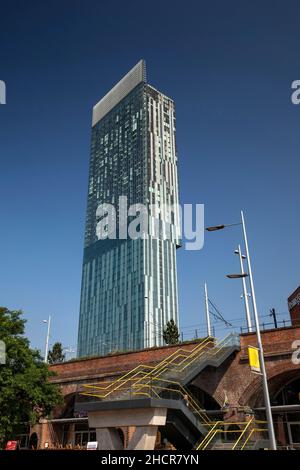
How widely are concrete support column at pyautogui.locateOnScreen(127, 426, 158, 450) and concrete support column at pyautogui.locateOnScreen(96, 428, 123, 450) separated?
964 millimetres

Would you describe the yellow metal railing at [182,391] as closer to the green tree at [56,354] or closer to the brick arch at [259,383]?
the brick arch at [259,383]

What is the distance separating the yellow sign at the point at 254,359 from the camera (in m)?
18.7

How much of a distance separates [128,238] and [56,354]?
103 meters

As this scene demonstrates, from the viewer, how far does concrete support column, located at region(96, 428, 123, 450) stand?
18844mm

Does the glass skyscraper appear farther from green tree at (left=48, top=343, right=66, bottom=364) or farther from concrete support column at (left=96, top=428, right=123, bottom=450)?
concrete support column at (left=96, top=428, right=123, bottom=450)

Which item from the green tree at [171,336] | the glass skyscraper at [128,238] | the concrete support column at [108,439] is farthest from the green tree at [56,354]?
the glass skyscraper at [128,238]

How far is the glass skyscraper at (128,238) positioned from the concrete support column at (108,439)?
107208 mm

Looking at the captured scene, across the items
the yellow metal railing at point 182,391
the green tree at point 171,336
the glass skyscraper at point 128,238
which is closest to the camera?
the yellow metal railing at point 182,391

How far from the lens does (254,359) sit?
19109 millimetres

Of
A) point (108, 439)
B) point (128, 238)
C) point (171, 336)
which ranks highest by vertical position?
point (128, 238)

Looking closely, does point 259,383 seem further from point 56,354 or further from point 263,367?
point 56,354

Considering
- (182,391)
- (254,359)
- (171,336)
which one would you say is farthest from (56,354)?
(254,359)
